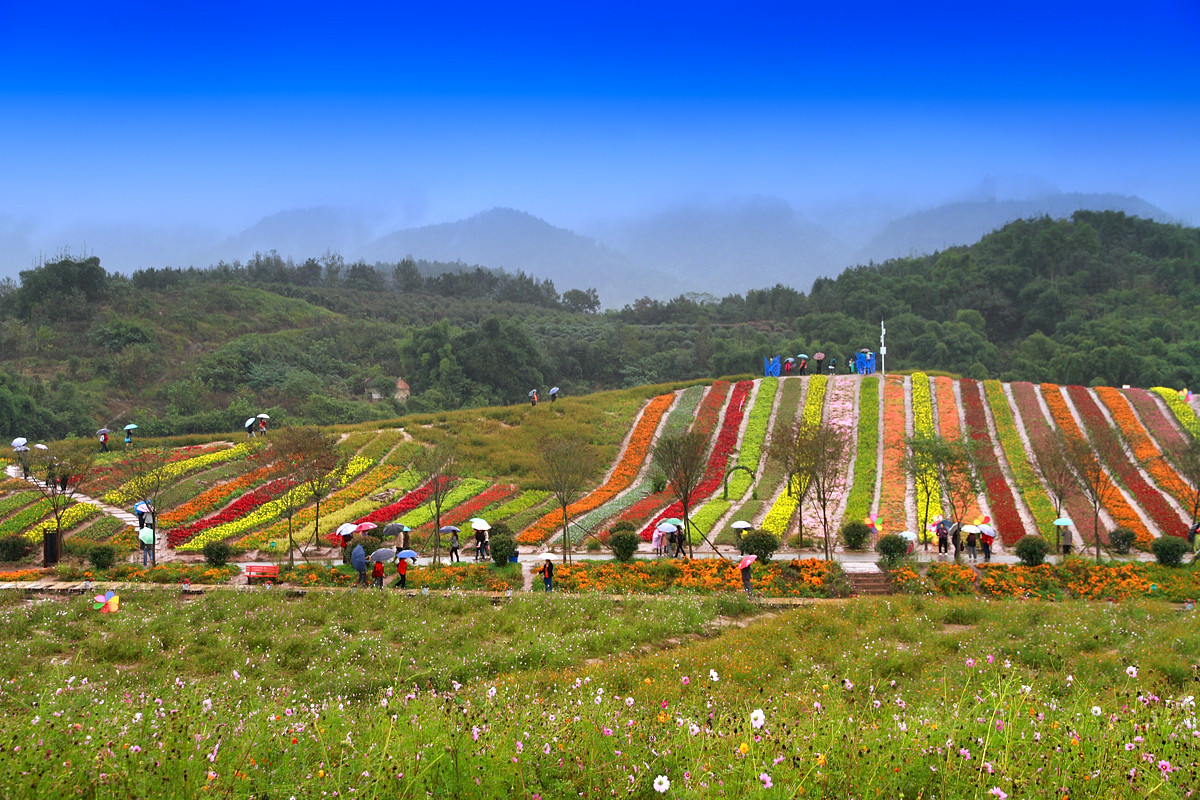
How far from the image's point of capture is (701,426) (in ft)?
121

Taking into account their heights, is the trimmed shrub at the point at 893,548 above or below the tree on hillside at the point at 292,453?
below

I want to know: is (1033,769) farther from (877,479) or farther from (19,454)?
(19,454)

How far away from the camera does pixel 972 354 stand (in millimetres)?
63625

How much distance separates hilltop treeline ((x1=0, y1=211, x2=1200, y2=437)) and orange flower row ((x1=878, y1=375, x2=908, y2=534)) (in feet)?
71.8

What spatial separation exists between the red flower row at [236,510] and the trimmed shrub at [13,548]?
3.66m

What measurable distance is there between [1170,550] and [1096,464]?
12.7 ft

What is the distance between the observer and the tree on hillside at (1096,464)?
22.2 m

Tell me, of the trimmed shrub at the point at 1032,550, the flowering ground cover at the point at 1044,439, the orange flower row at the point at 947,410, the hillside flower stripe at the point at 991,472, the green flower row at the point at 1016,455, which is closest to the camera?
the trimmed shrub at the point at 1032,550

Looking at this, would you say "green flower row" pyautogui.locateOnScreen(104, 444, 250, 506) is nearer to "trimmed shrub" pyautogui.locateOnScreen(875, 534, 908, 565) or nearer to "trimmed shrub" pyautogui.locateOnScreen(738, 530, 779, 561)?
"trimmed shrub" pyautogui.locateOnScreen(738, 530, 779, 561)

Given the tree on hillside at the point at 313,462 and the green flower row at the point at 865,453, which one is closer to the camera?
the tree on hillside at the point at 313,462

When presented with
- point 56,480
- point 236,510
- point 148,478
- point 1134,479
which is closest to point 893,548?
point 1134,479

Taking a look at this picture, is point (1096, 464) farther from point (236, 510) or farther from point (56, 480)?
point (56, 480)

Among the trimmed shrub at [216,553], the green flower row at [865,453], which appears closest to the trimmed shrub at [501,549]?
the trimmed shrub at [216,553]

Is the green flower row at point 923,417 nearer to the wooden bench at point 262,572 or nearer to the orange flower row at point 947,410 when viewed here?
the orange flower row at point 947,410
